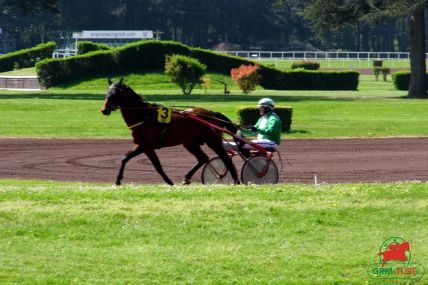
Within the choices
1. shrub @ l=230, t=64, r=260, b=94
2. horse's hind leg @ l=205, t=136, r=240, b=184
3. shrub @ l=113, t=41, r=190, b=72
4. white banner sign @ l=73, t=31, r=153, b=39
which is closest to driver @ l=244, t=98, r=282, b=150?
horse's hind leg @ l=205, t=136, r=240, b=184

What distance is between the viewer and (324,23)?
54.5 meters

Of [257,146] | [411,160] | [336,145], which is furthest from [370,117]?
[257,146]

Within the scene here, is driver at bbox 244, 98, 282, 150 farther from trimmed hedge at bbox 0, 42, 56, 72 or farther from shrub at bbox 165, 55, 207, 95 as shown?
trimmed hedge at bbox 0, 42, 56, 72

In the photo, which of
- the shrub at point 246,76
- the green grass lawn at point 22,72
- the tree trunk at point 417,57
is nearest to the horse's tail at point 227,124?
the shrub at point 246,76

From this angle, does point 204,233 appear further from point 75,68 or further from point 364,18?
point 75,68

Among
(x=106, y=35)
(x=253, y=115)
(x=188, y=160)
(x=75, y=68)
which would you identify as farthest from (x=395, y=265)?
(x=106, y=35)

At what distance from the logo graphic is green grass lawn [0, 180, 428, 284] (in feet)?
0.35

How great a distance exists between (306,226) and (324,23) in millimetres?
41803

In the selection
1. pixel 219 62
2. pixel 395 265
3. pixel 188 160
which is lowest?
pixel 188 160

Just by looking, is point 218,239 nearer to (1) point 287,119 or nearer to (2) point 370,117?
(1) point 287,119

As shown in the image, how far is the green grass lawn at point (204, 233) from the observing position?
1141 centimetres

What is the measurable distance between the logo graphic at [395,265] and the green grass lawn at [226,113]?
2060 centimetres

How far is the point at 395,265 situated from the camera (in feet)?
38.0

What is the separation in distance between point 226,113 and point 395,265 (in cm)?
2776
